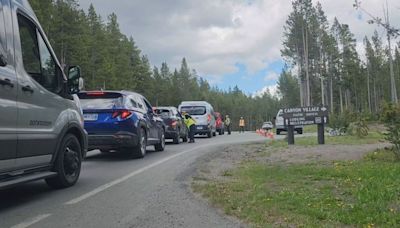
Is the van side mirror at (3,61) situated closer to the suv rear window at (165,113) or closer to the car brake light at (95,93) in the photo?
the car brake light at (95,93)

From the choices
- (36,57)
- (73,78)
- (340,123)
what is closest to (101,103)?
(73,78)

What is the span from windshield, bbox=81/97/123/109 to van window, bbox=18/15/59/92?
4848mm

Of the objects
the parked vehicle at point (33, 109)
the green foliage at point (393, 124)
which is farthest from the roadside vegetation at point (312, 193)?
the parked vehicle at point (33, 109)

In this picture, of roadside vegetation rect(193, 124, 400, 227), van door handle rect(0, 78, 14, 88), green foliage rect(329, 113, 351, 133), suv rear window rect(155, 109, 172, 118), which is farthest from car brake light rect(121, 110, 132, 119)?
green foliage rect(329, 113, 351, 133)

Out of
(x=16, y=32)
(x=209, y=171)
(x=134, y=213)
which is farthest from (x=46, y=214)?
(x=209, y=171)

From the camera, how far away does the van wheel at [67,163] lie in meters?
8.13

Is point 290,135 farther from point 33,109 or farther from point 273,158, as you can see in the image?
point 33,109

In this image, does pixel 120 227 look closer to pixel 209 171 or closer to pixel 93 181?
pixel 93 181

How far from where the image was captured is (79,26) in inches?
2179

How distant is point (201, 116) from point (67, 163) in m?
21.1

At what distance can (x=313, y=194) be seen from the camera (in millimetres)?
7324

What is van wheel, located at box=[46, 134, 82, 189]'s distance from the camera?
8.13 m

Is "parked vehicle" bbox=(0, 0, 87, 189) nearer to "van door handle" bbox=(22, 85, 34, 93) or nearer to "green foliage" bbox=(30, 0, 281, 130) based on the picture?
"van door handle" bbox=(22, 85, 34, 93)

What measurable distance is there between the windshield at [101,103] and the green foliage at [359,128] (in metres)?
11.6
